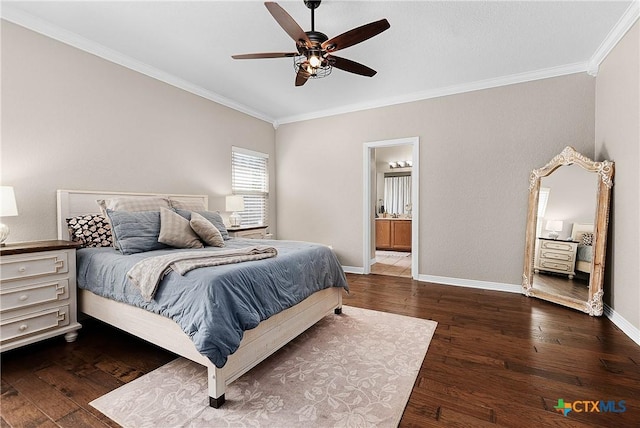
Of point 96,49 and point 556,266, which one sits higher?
point 96,49

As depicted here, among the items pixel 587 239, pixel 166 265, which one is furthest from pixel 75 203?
pixel 587 239

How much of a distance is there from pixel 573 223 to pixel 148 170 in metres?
4.90

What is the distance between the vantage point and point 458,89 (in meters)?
4.08

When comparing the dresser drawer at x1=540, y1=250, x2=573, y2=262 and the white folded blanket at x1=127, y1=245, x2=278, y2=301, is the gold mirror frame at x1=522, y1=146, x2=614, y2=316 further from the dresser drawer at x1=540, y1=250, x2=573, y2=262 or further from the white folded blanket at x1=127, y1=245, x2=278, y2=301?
the white folded blanket at x1=127, y1=245, x2=278, y2=301

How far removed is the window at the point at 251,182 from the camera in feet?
15.9

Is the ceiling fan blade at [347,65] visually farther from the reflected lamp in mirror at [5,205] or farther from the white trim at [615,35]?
the reflected lamp in mirror at [5,205]

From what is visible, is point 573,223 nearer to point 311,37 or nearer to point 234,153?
Result: point 311,37

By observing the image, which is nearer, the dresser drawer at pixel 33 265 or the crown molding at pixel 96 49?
the dresser drawer at pixel 33 265

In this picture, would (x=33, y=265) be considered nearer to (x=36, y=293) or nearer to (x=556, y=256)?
(x=36, y=293)

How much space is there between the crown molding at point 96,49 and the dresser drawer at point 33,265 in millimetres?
2021

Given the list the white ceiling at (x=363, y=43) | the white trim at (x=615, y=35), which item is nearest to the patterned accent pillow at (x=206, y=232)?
the white ceiling at (x=363, y=43)

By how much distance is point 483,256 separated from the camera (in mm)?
4035

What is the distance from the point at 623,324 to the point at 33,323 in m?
4.91

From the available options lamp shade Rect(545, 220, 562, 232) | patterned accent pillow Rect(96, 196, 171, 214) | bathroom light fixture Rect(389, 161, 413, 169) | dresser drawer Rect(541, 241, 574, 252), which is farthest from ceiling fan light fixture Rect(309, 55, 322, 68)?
bathroom light fixture Rect(389, 161, 413, 169)
